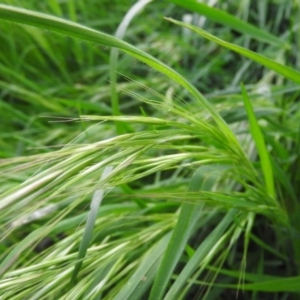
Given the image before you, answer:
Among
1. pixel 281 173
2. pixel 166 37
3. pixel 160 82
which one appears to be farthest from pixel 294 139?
pixel 166 37

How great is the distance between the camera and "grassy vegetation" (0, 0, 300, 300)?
18.9 inches

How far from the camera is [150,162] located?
525 millimetres

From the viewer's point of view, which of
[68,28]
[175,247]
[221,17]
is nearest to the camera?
[68,28]

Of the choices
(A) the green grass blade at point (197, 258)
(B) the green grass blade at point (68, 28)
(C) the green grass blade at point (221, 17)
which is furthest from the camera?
(C) the green grass blade at point (221, 17)

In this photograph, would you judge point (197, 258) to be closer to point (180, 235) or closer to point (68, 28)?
point (180, 235)

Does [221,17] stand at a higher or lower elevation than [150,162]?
higher

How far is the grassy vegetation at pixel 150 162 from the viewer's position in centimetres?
48

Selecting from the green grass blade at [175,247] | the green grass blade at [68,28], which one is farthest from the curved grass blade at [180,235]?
the green grass blade at [68,28]

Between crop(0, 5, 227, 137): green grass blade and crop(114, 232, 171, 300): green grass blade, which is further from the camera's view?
crop(114, 232, 171, 300): green grass blade

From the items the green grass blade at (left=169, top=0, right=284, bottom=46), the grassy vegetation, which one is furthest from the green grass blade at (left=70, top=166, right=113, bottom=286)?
the green grass blade at (left=169, top=0, right=284, bottom=46)

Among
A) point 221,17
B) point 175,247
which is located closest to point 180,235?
point 175,247

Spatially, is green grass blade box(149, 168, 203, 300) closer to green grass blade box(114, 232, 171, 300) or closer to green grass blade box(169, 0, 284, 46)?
green grass blade box(114, 232, 171, 300)

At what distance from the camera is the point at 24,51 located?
1153mm

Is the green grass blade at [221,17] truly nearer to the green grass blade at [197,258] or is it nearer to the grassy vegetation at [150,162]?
the grassy vegetation at [150,162]
